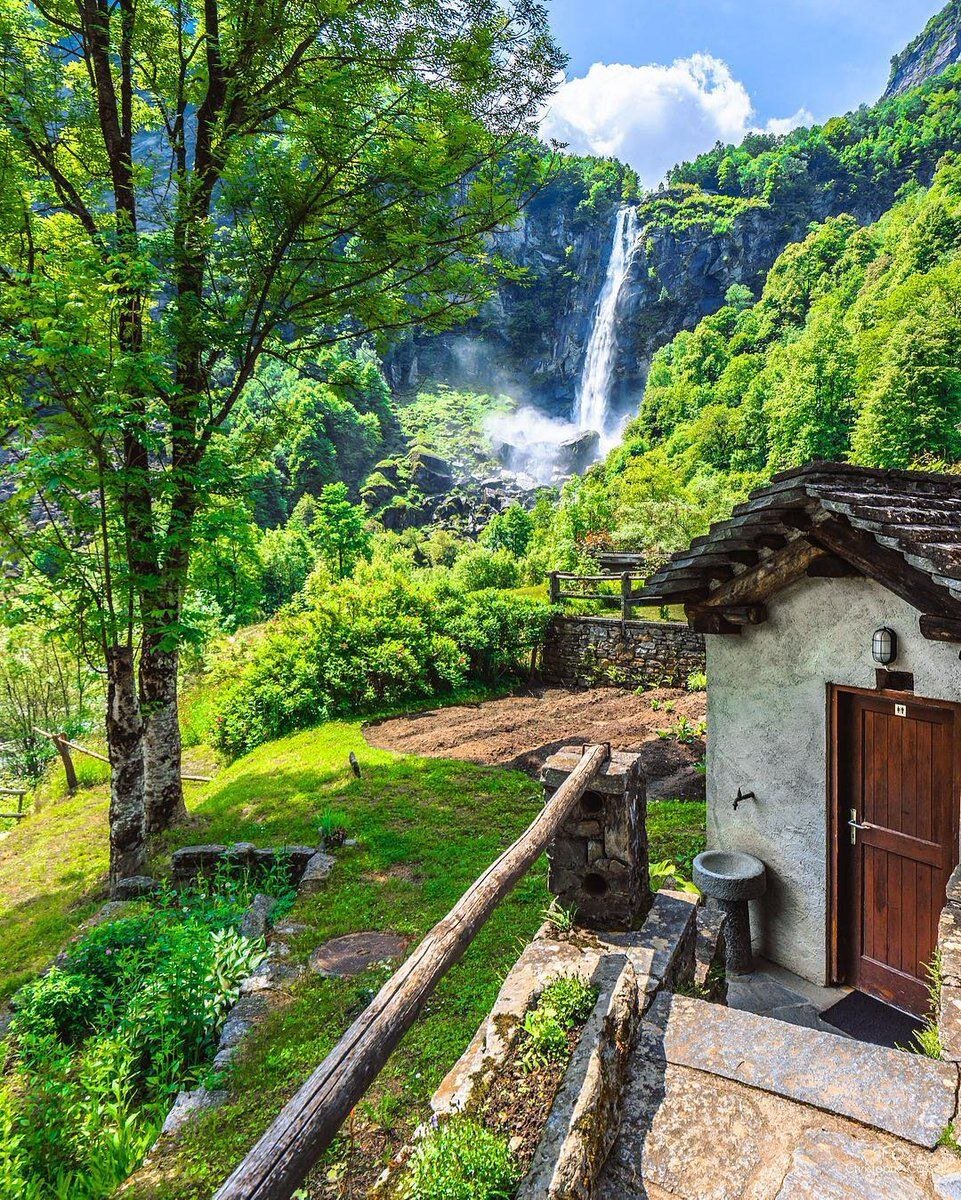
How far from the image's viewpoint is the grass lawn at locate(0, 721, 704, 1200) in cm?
264

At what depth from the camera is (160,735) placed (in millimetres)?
6504

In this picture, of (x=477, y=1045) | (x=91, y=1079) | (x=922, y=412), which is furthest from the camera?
(x=922, y=412)

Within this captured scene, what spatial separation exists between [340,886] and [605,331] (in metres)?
57.3

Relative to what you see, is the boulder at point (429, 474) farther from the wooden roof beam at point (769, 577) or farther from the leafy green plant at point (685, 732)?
the wooden roof beam at point (769, 577)

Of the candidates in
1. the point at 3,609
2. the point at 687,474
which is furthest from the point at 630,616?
the point at 687,474

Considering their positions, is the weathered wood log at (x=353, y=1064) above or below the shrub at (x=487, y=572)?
below

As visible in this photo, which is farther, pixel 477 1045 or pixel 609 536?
pixel 609 536

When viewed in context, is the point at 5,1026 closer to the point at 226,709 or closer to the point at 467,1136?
the point at 467,1136

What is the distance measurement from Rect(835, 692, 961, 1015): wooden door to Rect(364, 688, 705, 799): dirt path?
3.36 m

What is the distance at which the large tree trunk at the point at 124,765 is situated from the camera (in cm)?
554

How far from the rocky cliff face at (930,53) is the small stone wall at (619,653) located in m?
87.7

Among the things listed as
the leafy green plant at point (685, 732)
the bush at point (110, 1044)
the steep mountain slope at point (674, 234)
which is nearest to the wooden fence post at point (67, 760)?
the bush at point (110, 1044)

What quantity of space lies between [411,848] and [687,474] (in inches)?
1329

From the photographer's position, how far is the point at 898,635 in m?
3.77
